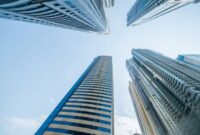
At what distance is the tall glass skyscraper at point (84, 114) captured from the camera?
121ft

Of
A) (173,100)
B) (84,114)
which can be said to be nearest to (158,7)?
(173,100)

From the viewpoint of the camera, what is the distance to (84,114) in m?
42.3

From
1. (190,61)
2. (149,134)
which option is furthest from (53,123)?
(190,61)

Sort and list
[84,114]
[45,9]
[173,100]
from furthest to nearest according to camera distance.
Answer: [173,100]
[84,114]
[45,9]

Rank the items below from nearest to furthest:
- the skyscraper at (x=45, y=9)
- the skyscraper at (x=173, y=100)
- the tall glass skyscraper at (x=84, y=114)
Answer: the skyscraper at (x=45, y=9) < the tall glass skyscraper at (x=84, y=114) < the skyscraper at (x=173, y=100)

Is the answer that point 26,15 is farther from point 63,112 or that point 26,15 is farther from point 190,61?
point 190,61

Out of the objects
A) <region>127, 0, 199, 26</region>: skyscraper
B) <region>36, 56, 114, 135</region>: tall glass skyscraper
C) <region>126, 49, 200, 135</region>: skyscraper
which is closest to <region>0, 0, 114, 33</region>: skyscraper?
<region>36, 56, 114, 135</region>: tall glass skyscraper

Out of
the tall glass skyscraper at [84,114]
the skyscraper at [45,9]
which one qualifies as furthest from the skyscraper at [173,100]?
the skyscraper at [45,9]

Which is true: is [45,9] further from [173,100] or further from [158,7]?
[173,100]

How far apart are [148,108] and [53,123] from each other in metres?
96.5

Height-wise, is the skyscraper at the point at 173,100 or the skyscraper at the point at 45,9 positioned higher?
→ the skyscraper at the point at 45,9

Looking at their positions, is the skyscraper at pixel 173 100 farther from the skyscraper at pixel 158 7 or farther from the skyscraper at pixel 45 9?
the skyscraper at pixel 45 9

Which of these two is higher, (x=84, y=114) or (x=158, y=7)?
(x=158, y=7)

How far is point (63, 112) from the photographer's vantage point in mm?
44031
